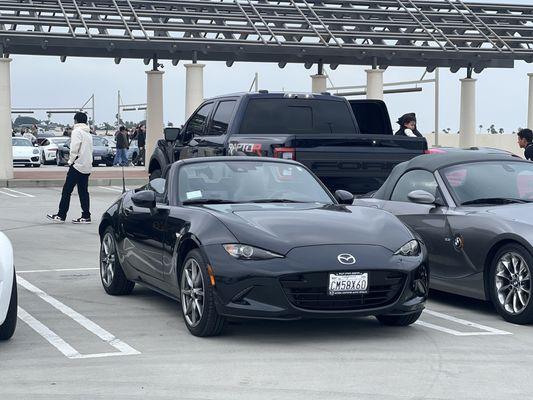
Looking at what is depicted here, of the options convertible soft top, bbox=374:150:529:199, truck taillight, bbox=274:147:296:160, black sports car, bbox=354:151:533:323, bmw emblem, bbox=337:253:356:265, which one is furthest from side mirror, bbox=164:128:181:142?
bmw emblem, bbox=337:253:356:265

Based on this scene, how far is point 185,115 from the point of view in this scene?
33.0 m

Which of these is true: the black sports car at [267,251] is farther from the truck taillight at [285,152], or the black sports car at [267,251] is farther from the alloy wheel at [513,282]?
the truck taillight at [285,152]

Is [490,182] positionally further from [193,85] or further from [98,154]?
[98,154]

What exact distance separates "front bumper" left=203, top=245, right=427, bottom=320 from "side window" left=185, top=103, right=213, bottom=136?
8277 mm

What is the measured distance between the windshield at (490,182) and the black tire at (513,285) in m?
0.89

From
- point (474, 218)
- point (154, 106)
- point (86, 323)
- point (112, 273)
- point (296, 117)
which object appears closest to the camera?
point (86, 323)

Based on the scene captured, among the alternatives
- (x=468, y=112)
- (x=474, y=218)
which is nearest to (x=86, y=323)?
(x=474, y=218)

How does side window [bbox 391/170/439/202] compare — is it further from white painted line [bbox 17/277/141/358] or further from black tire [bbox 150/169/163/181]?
black tire [bbox 150/169/163/181]

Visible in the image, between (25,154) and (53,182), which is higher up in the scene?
(25,154)

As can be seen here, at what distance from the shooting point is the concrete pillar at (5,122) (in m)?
28.3

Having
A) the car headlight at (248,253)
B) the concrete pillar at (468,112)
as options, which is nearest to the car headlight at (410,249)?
the car headlight at (248,253)

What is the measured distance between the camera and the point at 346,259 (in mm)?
7586

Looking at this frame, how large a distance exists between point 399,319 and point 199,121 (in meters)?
8.34

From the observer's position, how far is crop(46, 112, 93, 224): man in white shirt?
18062mm
